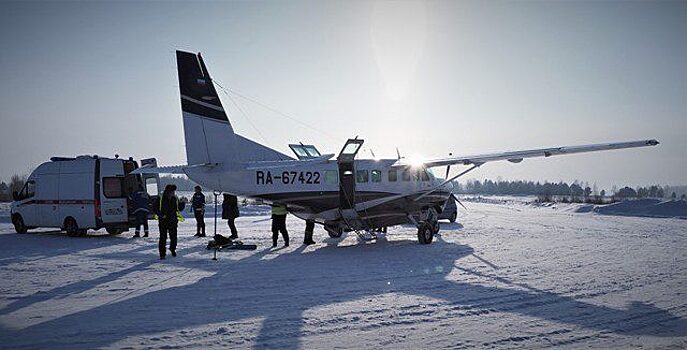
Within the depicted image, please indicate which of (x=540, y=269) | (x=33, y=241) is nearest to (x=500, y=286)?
(x=540, y=269)

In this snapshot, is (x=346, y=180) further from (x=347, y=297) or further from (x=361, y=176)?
(x=347, y=297)

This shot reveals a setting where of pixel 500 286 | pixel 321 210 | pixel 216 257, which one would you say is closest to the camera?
pixel 500 286

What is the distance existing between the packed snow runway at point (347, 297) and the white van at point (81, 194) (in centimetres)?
296

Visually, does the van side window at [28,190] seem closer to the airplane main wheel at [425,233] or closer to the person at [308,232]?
the person at [308,232]

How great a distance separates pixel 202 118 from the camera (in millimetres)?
13406

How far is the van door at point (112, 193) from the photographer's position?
1645cm

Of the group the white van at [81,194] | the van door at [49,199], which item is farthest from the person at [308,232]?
the van door at [49,199]

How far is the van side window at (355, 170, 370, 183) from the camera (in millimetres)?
14547

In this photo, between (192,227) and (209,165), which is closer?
(209,165)

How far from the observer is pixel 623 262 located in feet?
35.8

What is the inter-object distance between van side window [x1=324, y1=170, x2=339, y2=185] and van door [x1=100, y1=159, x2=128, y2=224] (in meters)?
8.05

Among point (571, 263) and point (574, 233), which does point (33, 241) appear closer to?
point (571, 263)

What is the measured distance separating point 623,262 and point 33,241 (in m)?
17.6

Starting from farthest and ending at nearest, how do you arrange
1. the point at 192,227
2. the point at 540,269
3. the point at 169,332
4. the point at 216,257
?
the point at 192,227 < the point at 216,257 < the point at 540,269 < the point at 169,332
